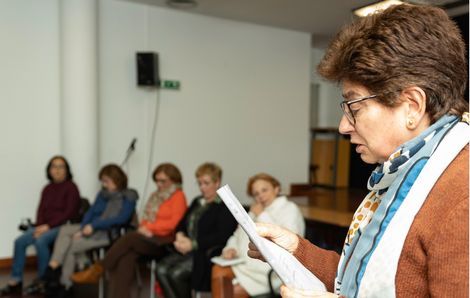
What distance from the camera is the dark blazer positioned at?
2.96 meters

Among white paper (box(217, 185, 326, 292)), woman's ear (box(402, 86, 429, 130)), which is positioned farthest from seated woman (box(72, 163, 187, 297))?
woman's ear (box(402, 86, 429, 130))

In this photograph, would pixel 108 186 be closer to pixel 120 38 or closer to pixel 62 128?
pixel 62 128

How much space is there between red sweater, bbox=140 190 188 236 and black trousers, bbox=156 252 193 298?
1.19 ft

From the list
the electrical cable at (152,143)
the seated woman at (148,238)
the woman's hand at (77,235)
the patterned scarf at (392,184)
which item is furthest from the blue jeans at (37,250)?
the patterned scarf at (392,184)

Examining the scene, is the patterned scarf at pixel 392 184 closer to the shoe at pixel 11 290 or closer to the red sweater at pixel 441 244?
the red sweater at pixel 441 244

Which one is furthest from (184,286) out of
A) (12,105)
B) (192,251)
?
(12,105)

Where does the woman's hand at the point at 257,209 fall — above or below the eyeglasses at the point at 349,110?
below

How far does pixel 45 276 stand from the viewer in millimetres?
3725

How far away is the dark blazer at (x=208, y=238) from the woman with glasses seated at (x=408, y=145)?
7.06ft

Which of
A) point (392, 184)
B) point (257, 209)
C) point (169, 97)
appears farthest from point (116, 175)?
point (392, 184)

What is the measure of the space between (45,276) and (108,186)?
91 cm

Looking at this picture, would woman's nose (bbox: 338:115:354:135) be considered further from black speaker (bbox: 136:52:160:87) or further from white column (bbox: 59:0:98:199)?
black speaker (bbox: 136:52:160:87)

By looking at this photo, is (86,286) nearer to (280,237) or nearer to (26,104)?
(26,104)

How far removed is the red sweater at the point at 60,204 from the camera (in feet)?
13.4
